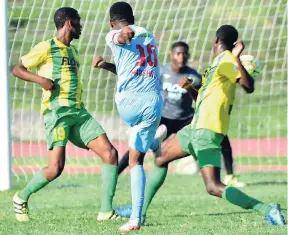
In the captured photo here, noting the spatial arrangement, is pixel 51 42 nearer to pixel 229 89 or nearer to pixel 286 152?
pixel 229 89

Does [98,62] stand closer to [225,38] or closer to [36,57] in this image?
[36,57]

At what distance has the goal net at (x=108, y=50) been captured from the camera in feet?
45.8

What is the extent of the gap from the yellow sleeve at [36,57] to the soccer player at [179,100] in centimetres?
410

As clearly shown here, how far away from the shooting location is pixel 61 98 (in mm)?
8789

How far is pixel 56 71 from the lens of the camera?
8.81 metres

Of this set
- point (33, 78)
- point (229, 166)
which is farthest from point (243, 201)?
point (229, 166)

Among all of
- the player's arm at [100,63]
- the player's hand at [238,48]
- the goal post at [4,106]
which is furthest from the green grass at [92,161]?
the player's hand at [238,48]

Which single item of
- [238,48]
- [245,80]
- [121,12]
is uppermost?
[121,12]

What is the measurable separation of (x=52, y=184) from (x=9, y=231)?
5.25m

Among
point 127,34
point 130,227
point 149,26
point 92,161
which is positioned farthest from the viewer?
point 92,161

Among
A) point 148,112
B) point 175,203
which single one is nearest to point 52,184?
point 175,203

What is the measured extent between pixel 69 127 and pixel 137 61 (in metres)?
1.08

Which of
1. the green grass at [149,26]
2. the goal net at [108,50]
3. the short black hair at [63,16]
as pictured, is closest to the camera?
the short black hair at [63,16]

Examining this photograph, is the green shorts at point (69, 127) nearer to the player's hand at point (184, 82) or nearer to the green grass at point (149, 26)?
the player's hand at point (184, 82)
